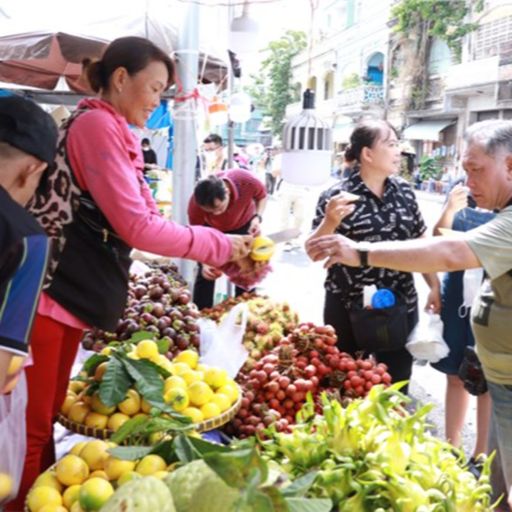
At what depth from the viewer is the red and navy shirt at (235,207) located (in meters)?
4.36

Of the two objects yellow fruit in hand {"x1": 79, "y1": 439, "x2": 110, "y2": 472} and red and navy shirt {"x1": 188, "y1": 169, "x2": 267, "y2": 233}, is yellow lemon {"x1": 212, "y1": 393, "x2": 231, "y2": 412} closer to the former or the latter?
yellow fruit in hand {"x1": 79, "y1": 439, "x2": 110, "y2": 472}

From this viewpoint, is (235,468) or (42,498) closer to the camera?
(235,468)

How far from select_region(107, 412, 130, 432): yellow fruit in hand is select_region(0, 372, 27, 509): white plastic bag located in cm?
32

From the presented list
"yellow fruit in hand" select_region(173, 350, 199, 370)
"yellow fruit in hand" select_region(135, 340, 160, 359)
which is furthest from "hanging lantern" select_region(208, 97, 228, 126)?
"yellow fruit in hand" select_region(135, 340, 160, 359)

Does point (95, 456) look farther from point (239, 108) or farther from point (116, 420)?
point (239, 108)

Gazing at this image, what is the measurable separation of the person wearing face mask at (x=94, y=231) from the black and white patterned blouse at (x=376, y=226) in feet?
4.19

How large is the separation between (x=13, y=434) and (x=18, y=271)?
2.07 ft

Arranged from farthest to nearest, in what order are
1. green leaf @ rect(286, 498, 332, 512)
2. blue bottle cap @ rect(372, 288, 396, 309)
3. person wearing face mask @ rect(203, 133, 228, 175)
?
person wearing face mask @ rect(203, 133, 228, 175)
blue bottle cap @ rect(372, 288, 396, 309)
green leaf @ rect(286, 498, 332, 512)

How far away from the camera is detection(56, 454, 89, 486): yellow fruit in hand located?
1533mm

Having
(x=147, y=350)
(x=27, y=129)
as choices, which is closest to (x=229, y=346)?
(x=147, y=350)

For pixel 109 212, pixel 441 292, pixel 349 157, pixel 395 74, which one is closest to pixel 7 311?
pixel 109 212

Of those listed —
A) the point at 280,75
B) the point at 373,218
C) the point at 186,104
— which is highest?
the point at 280,75

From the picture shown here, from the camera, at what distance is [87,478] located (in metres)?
1.56

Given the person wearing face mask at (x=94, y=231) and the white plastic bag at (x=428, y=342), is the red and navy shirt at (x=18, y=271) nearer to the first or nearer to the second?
the person wearing face mask at (x=94, y=231)
